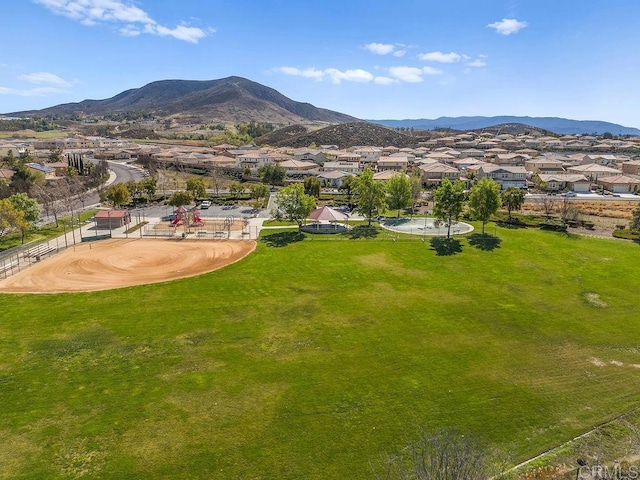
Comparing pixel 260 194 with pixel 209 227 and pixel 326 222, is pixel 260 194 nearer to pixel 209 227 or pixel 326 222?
pixel 209 227

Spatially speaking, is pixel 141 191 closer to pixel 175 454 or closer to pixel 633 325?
pixel 175 454

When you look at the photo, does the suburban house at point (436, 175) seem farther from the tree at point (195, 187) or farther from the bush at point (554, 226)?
the tree at point (195, 187)

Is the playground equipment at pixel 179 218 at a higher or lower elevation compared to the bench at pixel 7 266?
higher

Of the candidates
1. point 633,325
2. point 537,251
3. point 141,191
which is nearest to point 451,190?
point 537,251

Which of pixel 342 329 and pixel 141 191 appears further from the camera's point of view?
pixel 141 191

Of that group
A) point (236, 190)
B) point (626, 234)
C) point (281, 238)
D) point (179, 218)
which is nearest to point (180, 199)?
point (179, 218)

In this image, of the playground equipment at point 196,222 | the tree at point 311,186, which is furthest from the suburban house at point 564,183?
the playground equipment at point 196,222

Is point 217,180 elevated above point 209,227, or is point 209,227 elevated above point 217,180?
point 217,180
